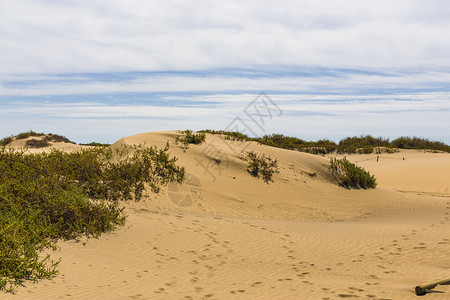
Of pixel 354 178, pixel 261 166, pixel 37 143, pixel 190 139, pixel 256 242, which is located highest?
pixel 190 139

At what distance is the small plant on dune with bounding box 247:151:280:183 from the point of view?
13.9m

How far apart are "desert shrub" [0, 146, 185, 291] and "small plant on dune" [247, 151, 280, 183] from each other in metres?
3.23

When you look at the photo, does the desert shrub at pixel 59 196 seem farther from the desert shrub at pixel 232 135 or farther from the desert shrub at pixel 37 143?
the desert shrub at pixel 37 143

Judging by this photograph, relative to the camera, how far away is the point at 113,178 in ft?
35.0

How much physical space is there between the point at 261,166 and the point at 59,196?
8.51 metres

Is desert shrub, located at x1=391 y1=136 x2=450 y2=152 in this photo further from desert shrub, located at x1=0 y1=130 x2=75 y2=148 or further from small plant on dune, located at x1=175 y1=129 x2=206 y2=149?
desert shrub, located at x1=0 y1=130 x2=75 y2=148

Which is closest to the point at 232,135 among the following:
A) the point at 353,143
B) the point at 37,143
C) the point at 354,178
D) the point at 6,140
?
the point at 354,178

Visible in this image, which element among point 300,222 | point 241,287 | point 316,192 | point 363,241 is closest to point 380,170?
point 316,192

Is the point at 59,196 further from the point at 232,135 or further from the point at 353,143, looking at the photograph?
the point at 353,143

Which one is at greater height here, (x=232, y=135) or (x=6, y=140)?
(x=232, y=135)

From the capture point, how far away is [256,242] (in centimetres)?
801

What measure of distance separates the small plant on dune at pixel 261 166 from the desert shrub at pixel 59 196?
3.23 m

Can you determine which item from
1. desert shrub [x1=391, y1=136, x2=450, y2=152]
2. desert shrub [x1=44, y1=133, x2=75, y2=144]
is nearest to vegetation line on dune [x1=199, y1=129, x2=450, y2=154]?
desert shrub [x1=391, y1=136, x2=450, y2=152]

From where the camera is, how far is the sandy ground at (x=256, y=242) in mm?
5207
